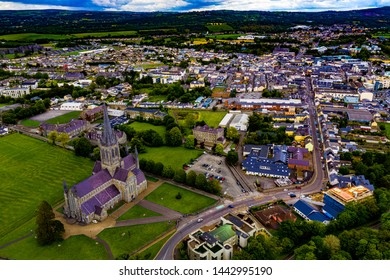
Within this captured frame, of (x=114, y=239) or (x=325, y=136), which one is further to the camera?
(x=325, y=136)

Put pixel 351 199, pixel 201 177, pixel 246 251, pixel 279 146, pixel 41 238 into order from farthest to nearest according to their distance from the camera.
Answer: pixel 279 146 → pixel 201 177 → pixel 351 199 → pixel 41 238 → pixel 246 251

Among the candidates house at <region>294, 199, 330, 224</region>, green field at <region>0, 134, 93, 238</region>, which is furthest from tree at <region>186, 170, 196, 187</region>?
green field at <region>0, 134, 93, 238</region>

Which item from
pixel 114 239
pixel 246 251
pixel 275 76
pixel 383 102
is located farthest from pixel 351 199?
pixel 275 76

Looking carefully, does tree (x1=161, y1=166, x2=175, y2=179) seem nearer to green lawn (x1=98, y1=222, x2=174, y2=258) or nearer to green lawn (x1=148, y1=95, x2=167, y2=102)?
green lawn (x1=98, y1=222, x2=174, y2=258)

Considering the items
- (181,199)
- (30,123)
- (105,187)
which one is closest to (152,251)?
(181,199)

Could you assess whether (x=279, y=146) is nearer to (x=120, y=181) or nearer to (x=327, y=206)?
(x=327, y=206)
